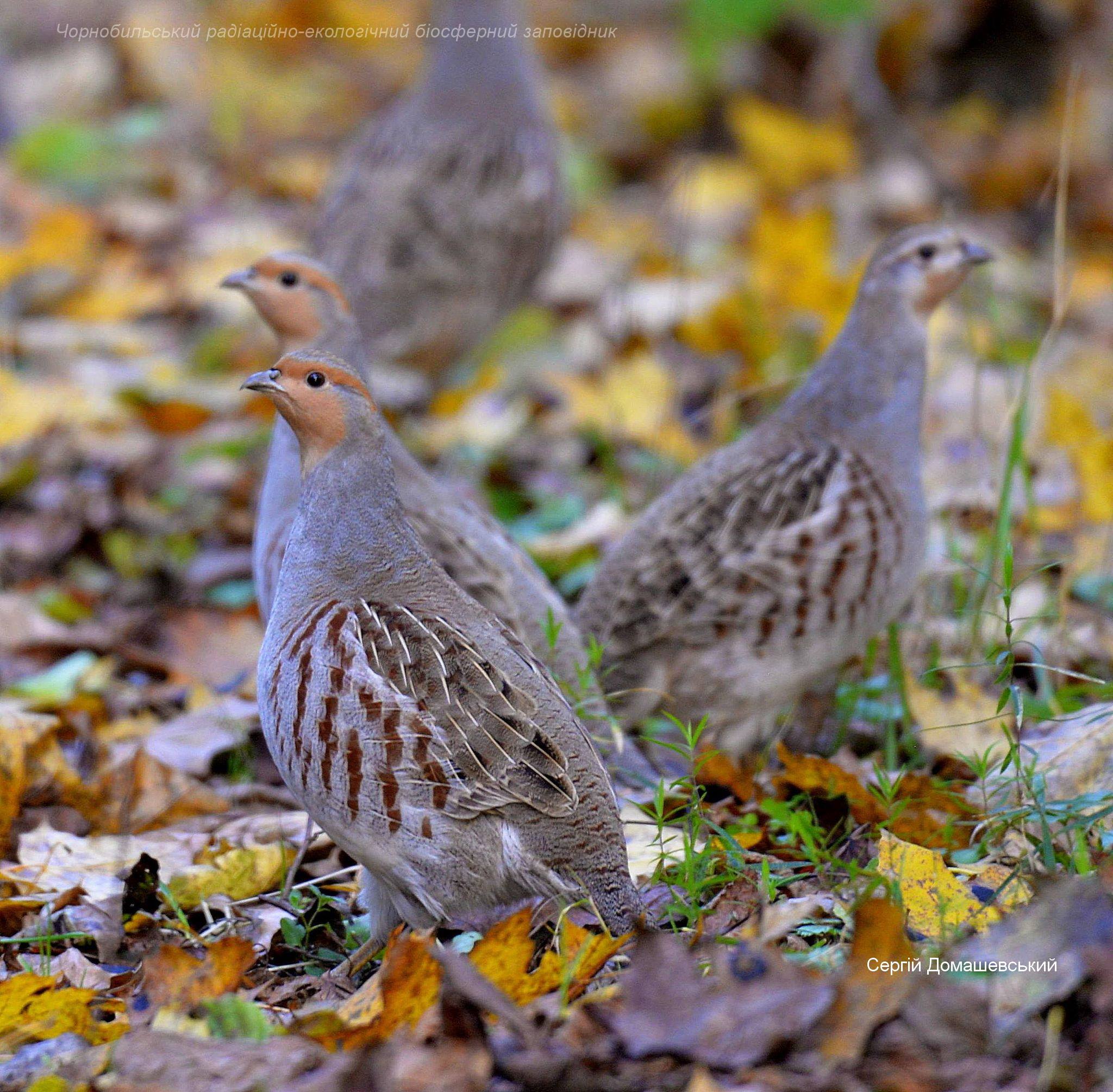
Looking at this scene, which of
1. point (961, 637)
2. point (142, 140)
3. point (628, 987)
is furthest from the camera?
point (142, 140)

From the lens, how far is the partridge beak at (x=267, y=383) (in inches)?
137

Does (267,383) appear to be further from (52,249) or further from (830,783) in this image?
(52,249)

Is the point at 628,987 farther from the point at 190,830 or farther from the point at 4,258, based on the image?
the point at 4,258

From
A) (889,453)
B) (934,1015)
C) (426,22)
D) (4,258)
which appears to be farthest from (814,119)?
(934,1015)

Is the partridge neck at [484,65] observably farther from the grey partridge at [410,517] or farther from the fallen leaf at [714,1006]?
the fallen leaf at [714,1006]

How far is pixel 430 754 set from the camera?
319 cm

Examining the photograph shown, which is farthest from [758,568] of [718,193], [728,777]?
[718,193]

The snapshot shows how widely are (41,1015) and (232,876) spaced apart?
82cm

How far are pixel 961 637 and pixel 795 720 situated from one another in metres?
0.58

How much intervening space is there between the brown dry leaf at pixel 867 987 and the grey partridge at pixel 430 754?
635mm

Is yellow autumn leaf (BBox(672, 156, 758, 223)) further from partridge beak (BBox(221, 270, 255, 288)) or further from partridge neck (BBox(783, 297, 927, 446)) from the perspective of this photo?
partridge beak (BBox(221, 270, 255, 288))

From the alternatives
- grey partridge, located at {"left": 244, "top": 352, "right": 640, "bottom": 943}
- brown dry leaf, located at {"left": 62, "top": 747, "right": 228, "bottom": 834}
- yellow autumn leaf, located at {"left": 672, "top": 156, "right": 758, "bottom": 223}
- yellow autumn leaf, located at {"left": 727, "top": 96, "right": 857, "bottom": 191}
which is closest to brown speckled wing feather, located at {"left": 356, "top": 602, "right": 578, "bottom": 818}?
grey partridge, located at {"left": 244, "top": 352, "right": 640, "bottom": 943}

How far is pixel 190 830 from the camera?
4.11 meters

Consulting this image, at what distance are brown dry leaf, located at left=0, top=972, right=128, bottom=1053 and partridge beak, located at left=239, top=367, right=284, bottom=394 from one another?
132cm
